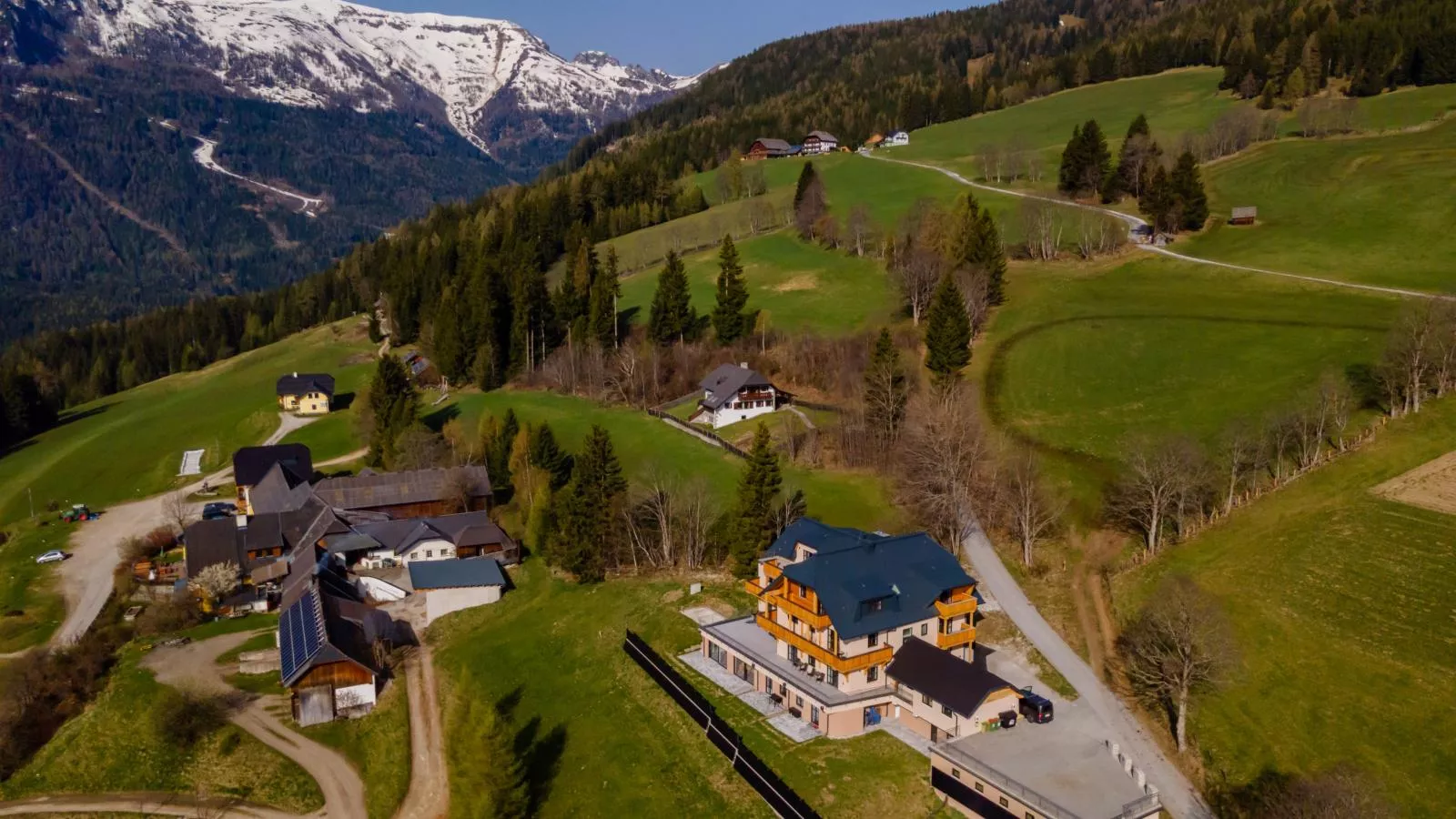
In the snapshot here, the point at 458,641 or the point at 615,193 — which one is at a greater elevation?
the point at 615,193

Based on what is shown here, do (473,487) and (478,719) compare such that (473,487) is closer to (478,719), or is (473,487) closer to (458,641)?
(458,641)

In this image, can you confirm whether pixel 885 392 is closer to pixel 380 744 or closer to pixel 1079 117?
pixel 380 744

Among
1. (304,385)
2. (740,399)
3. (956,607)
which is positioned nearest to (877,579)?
(956,607)

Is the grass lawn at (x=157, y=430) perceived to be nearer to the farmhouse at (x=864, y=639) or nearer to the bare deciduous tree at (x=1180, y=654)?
the farmhouse at (x=864, y=639)

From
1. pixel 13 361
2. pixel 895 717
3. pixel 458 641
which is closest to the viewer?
pixel 895 717

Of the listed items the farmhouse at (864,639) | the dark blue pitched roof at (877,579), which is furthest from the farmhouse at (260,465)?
the dark blue pitched roof at (877,579)

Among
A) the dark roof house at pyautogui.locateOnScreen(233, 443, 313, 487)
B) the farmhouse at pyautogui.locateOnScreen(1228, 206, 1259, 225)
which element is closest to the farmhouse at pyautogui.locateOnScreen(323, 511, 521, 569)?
the dark roof house at pyautogui.locateOnScreen(233, 443, 313, 487)

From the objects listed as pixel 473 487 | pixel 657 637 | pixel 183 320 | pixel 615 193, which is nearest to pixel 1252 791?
pixel 657 637
